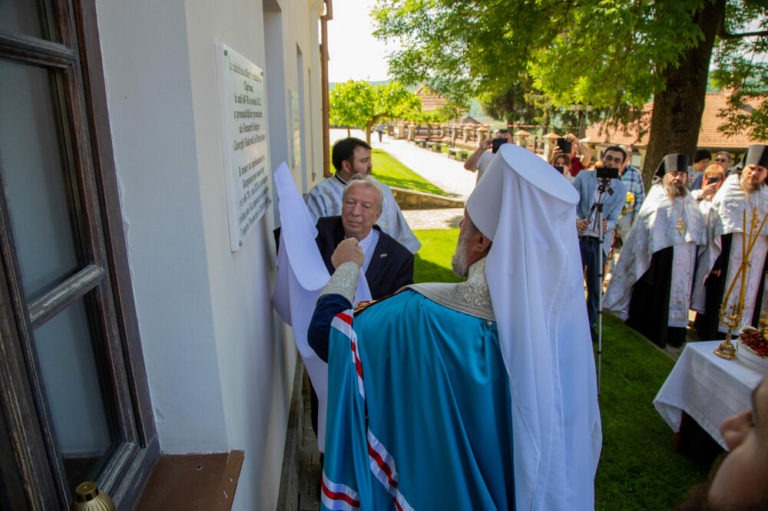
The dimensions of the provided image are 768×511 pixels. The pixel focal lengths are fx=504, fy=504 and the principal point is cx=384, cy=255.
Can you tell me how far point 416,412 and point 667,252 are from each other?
4.74 meters

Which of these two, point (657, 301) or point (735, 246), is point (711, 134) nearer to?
point (735, 246)

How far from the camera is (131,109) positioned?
4.17 feet

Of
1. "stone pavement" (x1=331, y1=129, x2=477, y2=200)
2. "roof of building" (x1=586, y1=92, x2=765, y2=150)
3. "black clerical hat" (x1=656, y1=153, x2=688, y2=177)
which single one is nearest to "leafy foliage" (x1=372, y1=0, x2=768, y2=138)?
"black clerical hat" (x1=656, y1=153, x2=688, y2=177)

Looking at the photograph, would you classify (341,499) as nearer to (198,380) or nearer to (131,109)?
(198,380)

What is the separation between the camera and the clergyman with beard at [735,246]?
4.94 m

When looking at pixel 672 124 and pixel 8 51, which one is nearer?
pixel 8 51

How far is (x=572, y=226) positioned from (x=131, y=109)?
1.42 metres

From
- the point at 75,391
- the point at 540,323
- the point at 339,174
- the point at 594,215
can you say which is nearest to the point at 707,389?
the point at 594,215

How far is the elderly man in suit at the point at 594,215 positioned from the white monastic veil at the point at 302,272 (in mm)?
3530

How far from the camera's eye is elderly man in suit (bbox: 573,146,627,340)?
529 cm

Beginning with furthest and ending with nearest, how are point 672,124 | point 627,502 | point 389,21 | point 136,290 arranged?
point 389,21, point 672,124, point 627,502, point 136,290

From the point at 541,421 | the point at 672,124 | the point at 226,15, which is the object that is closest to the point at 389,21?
the point at 672,124

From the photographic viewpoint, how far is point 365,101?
21688 mm

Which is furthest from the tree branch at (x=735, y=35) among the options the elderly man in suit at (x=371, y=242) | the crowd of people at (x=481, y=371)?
the crowd of people at (x=481, y=371)
